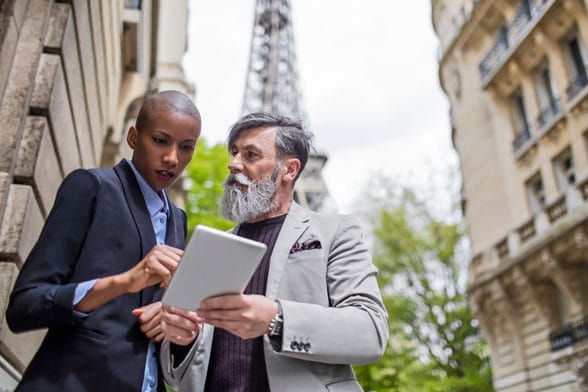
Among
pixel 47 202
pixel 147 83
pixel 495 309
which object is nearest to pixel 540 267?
pixel 495 309

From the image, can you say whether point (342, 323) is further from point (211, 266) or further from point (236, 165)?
point (236, 165)

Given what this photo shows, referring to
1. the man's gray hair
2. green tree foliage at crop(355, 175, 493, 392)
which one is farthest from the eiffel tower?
the man's gray hair

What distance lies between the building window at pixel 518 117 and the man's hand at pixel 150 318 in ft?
61.2

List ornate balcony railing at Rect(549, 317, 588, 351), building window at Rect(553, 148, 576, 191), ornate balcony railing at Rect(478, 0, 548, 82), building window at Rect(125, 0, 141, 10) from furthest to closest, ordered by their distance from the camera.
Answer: ornate balcony railing at Rect(478, 0, 548, 82), building window at Rect(553, 148, 576, 191), ornate balcony railing at Rect(549, 317, 588, 351), building window at Rect(125, 0, 141, 10)

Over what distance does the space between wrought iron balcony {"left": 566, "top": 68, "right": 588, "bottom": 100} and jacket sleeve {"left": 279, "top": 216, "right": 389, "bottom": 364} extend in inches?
611

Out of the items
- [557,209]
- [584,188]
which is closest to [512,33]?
[557,209]

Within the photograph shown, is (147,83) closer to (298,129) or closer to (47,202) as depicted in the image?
(47,202)

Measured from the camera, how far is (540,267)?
51.1ft

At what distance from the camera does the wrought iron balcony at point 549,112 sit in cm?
1684

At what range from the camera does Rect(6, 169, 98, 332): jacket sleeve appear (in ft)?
5.63

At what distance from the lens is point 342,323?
6.60ft

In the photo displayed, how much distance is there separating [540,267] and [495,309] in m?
3.17

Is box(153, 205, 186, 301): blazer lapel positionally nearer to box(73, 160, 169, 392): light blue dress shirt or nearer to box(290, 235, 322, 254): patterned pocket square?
box(73, 160, 169, 392): light blue dress shirt

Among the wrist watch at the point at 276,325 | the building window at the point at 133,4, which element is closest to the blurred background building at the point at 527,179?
the building window at the point at 133,4
